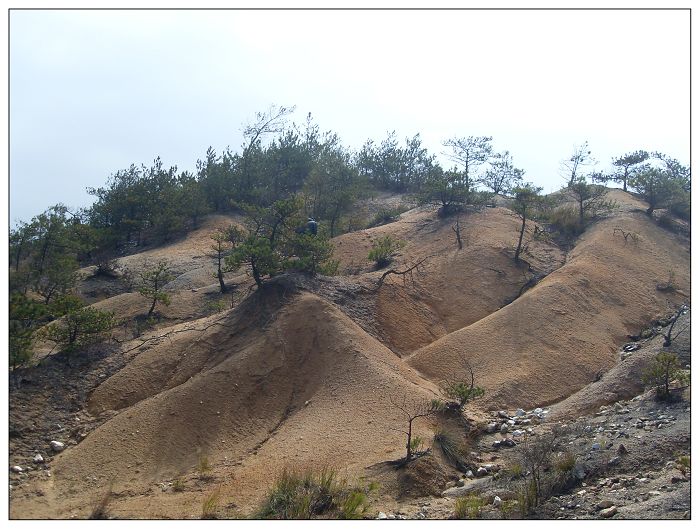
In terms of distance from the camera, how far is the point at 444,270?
20.2 meters

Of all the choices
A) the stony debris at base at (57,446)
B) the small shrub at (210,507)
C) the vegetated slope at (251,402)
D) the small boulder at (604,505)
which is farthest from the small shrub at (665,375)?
the stony debris at base at (57,446)

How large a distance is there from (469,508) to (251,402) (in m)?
5.54

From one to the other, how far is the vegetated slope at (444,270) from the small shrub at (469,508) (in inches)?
261

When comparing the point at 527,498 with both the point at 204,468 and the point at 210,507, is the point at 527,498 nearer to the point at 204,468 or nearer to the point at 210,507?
the point at 210,507

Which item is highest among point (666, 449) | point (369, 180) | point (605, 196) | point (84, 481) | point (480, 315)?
point (369, 180)

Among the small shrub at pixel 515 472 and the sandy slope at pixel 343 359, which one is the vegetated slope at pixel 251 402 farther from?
the small shrub at pixel 515 472

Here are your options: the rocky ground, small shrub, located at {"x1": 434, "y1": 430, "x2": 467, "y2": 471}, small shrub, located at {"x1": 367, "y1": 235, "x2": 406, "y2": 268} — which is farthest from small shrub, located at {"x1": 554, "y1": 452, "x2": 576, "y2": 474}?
small shrub, located at {"x1": 367, "y1": 235, "x2": 406, "y2": 268}

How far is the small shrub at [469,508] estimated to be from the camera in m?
9.72

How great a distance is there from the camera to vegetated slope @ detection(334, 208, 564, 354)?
17.8 meters

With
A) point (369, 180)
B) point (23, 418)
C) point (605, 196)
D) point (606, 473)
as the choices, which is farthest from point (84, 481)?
point (369, 180)

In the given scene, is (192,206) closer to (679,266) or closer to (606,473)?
(679,266)

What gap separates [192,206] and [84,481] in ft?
62.3

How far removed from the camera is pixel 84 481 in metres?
11.6

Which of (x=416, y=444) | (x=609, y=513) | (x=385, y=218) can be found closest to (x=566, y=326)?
(x=416, y=444)
